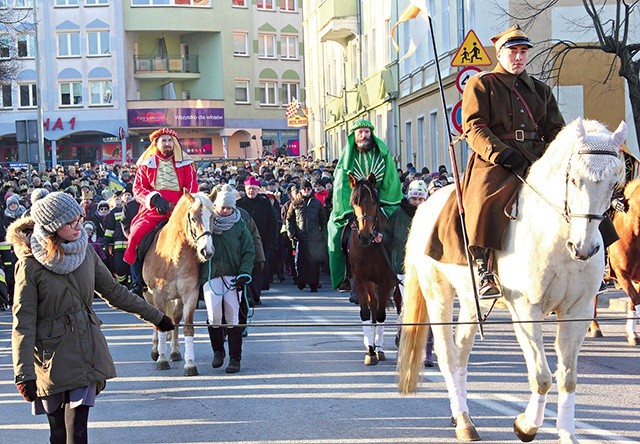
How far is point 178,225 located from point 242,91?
82.2m

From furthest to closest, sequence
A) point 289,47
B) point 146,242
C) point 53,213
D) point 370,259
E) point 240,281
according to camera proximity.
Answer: point 289,47 → point 146,242 → point 370,259 → point 240,281 → point 53,213

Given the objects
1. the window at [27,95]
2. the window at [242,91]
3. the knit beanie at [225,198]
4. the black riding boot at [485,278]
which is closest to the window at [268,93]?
the window at [242,91]

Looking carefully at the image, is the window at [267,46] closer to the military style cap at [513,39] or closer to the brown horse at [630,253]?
the brown horse at [630,253]

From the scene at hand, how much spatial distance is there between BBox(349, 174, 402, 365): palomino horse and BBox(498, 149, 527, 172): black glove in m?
4.98

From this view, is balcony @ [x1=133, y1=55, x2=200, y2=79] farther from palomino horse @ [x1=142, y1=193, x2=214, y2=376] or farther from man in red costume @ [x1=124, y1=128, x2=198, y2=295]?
palomino horse @ [x1=142, y1=193, x2=214, y2=376]

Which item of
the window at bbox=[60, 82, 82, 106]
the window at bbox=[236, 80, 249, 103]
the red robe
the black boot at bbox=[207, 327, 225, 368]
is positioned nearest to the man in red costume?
the red robe

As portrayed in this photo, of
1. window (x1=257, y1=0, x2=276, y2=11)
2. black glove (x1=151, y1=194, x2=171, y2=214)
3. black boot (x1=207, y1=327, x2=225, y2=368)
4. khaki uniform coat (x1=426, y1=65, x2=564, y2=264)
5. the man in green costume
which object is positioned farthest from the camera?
window (x1=257, y1=0, x2=276, y2=11)

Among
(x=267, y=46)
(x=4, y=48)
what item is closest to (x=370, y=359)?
(x=4, y=48)

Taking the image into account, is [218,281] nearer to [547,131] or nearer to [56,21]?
[547,131]

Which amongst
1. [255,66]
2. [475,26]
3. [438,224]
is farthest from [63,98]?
[438,224]

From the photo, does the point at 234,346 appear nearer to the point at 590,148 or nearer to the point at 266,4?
the point at 590,148

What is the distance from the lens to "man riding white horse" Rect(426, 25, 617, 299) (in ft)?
28.4

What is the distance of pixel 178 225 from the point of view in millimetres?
13523

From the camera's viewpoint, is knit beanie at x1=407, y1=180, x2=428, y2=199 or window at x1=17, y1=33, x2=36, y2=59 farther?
window at x1=17, y1=33, x2=36, y2=59
